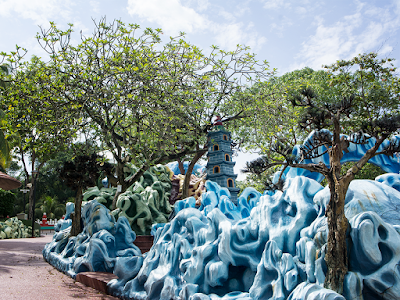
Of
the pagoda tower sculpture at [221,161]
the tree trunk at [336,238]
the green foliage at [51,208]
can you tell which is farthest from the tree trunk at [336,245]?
the green foliage at [51,208]

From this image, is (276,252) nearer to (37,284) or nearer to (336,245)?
(336,245)

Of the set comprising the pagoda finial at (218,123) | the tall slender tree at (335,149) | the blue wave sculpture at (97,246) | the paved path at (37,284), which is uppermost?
the pagoda finial at (218,123)

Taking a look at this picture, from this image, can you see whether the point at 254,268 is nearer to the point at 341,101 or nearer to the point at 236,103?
the point at 341,101


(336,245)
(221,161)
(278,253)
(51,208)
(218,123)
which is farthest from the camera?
(51,208)

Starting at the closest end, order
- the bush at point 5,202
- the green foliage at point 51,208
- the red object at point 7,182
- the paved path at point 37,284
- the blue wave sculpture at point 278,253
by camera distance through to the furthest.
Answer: the blue wave sculpture at point 278,253
the paved path at point 37,284
the red object at point 7,182
the bush at point 5,202
the green foliage at point 51,208

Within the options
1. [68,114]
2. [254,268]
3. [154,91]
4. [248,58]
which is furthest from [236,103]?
[254,268]

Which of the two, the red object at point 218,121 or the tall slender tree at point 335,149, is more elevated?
the red object at point 218,121

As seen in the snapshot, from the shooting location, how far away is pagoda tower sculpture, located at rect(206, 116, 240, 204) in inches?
417

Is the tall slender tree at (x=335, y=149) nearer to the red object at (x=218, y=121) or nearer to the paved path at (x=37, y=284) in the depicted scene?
the paved path at (x=37, y=284)

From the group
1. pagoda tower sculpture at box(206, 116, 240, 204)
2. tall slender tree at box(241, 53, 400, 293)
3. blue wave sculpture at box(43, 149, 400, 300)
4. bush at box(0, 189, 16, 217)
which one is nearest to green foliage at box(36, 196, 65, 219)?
bush at box(0, 189, 16, 217)

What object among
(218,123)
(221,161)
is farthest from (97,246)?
(218,123)

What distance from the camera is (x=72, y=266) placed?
25.3ft

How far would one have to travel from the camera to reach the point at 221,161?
10.7 m

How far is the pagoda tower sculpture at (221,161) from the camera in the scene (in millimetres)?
10594
